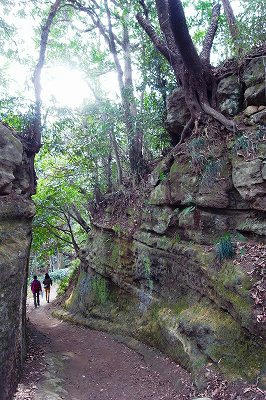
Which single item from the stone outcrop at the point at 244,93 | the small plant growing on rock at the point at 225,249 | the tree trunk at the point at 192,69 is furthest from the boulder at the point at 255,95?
the small plant growing on rock at the point at 225,249

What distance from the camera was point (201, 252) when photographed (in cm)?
839

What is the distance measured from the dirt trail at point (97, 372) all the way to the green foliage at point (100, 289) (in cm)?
151

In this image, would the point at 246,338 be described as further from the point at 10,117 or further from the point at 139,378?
the point at 10,117

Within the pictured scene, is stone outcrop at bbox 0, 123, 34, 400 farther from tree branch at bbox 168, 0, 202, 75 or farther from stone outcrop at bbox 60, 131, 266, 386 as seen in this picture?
tree branch at bbox 168, 0, 202, 75

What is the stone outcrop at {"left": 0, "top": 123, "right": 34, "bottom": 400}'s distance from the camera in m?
6.62

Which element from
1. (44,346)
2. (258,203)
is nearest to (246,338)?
(258,203)

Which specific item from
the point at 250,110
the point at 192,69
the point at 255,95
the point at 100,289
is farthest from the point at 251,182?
the point at 100,289

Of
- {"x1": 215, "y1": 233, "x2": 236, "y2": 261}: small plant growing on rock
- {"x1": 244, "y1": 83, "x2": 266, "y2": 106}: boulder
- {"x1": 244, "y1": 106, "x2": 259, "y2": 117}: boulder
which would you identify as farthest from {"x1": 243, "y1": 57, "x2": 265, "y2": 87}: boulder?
{"x1": 215, "y1": 233, "x2": 236, "y2": 261}: small plant growing on rock

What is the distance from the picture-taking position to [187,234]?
9.34m

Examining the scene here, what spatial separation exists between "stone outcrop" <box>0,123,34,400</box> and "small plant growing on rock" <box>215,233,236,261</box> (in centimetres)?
465

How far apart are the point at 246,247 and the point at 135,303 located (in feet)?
15.5

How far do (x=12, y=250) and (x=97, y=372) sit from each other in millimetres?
3965

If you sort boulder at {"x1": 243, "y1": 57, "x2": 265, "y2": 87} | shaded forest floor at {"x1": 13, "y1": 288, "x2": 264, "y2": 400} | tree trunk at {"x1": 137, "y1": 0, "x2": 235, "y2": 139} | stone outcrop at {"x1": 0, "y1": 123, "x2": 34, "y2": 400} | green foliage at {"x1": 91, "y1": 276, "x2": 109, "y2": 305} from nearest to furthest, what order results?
1. stone outcrop at {"x1": 0, "y1": 123, "x2": 34, "y2": 400}
2. shaded forest floor at {"x1": 13, "y1": 288, "x2": 264, "y2": 400}
3. boulder at {"x1": 243, "y1": 57, "x2": 265, "y2": 87}
4. tree trunk at {"x1": 137, "y1": 0, "x2": 235, "y2": 139}
5. green foliage at {"x1": 91, "y1": 276, "x2": 109, "y2": 305}

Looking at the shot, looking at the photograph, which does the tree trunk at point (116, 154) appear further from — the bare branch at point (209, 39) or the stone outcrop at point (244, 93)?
the bare branch at point (209, 39)
